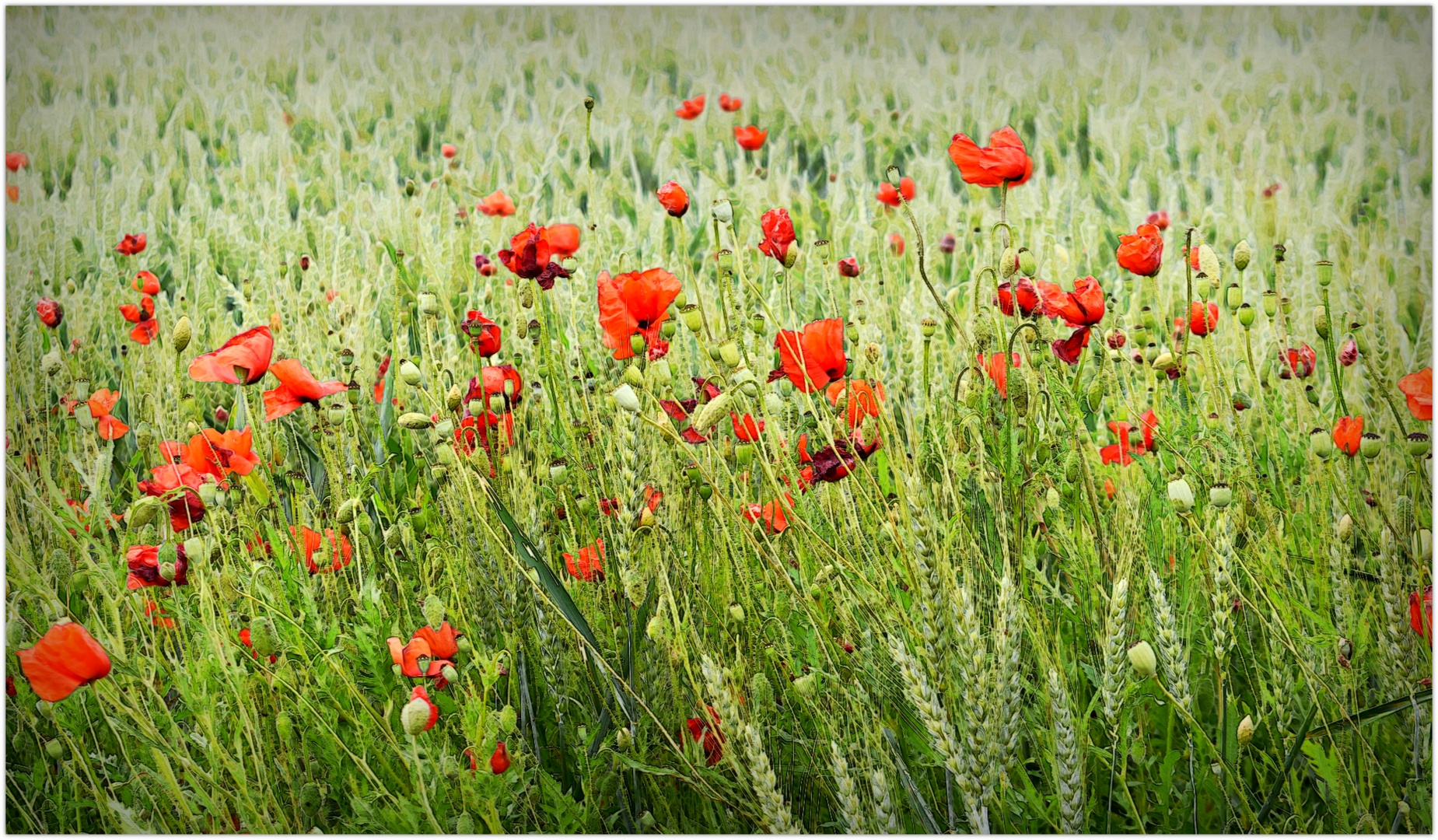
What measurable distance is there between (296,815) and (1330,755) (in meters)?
1.09

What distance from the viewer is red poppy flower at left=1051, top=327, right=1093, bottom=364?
3.81 ft

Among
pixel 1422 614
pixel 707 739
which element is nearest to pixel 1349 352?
pixel 1422 614

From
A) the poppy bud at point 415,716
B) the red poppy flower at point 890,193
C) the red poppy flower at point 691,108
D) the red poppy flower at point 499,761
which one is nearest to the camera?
the poppy bud at point 415,716

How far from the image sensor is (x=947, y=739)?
0.91m

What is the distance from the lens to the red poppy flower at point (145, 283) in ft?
4.23

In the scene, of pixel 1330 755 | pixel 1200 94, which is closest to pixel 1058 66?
pixel 1200 94

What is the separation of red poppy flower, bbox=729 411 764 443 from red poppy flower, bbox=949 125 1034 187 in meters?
0.34

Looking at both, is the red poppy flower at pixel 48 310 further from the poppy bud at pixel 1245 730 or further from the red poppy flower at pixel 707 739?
the poppy bud at pixel 1245 730

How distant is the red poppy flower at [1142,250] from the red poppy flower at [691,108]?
0.57 m

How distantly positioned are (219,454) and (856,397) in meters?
0.73

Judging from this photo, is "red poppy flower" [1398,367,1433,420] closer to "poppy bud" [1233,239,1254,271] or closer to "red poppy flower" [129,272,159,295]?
"poppy bud" [1233,239,1254,271]

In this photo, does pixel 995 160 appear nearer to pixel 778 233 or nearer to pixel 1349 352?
pixel 778 233

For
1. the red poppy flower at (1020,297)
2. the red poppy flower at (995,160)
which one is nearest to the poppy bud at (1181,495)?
the red poppy flower at (1020,297)

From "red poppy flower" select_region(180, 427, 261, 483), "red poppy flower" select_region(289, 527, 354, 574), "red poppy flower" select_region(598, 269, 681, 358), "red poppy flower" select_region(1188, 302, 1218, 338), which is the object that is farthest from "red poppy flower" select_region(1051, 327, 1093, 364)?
"red poppy flower" select_region(180, 427, 261, 483)
